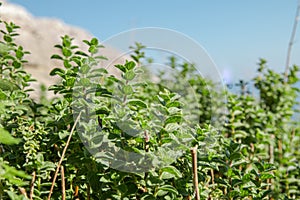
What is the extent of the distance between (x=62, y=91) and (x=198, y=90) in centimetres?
173

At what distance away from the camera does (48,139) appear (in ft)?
5.05

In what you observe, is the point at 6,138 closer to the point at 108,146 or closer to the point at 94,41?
the point at 108,146

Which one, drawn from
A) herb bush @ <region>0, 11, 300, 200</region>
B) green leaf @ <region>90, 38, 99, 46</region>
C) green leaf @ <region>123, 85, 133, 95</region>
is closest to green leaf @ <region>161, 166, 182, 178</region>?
herb bush @ <region>0, 11, 300, 200</region>

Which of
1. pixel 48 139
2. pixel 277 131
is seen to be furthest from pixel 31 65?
pixel 48 139

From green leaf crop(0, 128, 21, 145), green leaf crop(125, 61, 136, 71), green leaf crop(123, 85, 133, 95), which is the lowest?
green leaf crop(0, 128, 21, 145)

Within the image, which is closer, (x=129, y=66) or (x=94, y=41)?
(x=129, y=66)

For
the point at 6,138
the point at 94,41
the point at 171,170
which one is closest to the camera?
the point at 6,138

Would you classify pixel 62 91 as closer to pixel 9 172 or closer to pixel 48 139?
pixel 48 139

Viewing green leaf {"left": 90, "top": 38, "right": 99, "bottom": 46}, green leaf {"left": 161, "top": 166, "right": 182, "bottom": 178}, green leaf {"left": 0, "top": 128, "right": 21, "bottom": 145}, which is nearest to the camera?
green leaf {"left": 0, "top": 128, "right": 21, "bottom": 145}

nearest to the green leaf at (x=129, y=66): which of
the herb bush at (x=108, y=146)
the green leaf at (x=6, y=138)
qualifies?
the herb bush at (x=108, y=146)

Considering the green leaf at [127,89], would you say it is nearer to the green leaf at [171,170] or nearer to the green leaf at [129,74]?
the green leaf at [129,74]

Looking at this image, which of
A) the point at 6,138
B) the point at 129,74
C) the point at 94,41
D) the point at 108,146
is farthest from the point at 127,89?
the point at 6,138

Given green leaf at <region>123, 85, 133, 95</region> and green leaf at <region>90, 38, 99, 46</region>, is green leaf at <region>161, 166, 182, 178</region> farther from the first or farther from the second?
green leaf at <region>90, 38, 99, 46</region>

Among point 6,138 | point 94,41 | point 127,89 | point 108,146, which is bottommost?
point 6,138
